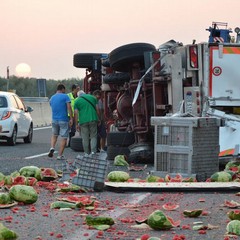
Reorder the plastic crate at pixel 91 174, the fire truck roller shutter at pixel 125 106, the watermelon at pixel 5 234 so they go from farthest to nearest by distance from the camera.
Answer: the fire truck roller shutter at pixel 125 106, the plastic crate at pixel 91 174, the watermelon at pixel 5 234

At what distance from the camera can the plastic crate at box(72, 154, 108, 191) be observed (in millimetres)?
12469

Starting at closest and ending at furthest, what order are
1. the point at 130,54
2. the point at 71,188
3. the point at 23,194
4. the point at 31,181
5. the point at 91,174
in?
the point at 23,194
the point at 71,188
the point at 91,174
the point at 31,181
the point at 130,54

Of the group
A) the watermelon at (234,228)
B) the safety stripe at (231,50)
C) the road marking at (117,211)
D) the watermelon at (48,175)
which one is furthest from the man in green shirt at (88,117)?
the watermelon at (234,228)

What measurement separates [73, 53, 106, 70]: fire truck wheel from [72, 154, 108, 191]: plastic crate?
41.1 ft

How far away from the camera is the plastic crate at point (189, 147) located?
15.1 metres

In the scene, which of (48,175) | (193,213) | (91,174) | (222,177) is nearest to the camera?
(193,213)

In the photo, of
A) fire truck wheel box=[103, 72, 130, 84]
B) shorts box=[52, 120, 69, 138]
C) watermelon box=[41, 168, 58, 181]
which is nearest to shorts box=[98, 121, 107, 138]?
shorts box=[52, 120, 69, 138]

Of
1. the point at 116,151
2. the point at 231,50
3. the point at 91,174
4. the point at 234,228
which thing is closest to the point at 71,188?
the point at 91,174

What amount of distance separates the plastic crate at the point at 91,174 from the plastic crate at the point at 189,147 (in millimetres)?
2729

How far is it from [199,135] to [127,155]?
4.79m

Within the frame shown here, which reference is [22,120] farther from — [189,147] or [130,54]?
[189,147]

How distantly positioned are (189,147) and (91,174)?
294 centimetres

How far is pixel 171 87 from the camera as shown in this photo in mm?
18562

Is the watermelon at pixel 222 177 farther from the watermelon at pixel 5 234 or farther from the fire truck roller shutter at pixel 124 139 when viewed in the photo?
the fire truck roller shutter at pixel 124 139
